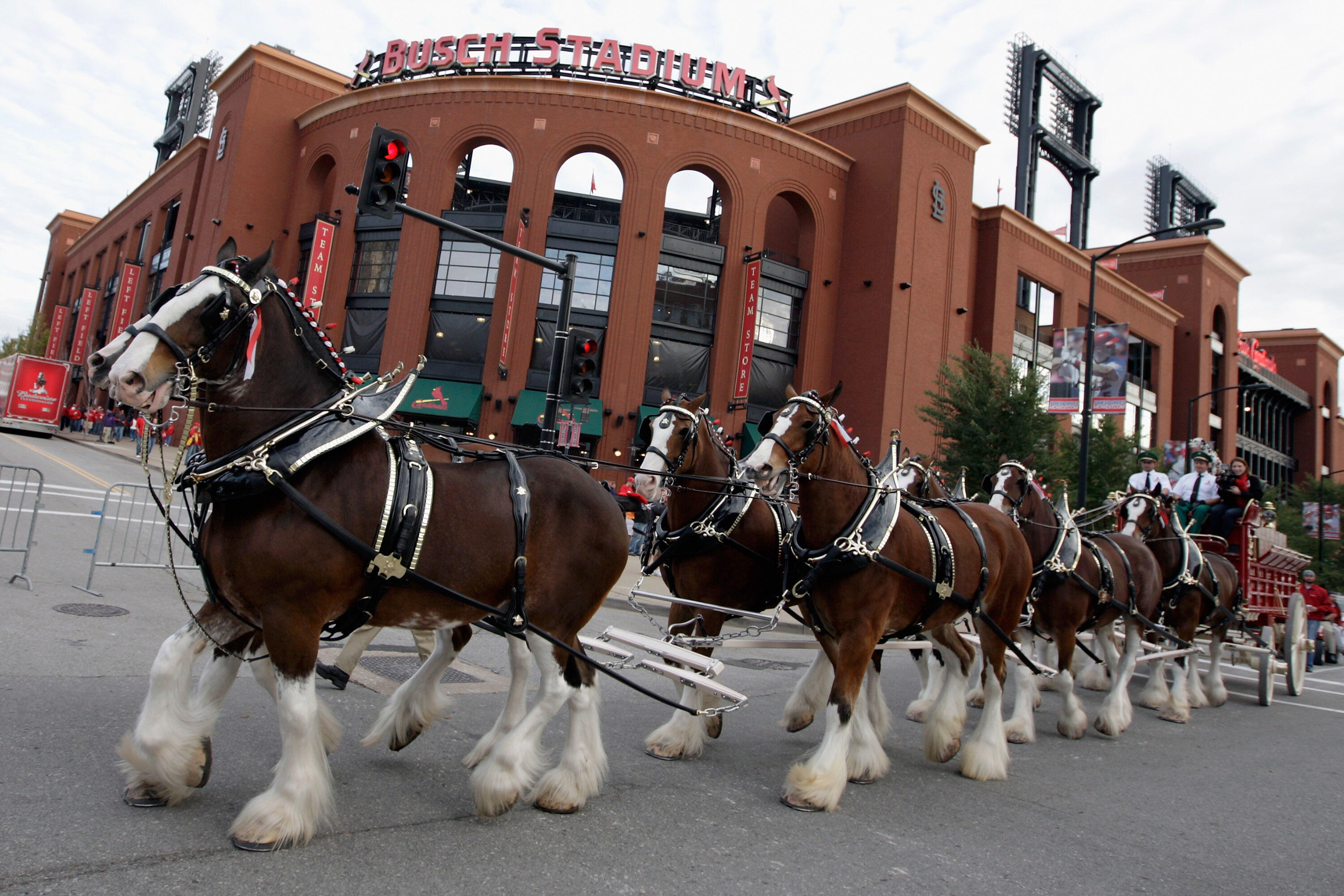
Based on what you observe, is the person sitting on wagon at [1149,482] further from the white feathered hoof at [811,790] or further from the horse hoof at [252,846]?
the horse hoof at [252,846]

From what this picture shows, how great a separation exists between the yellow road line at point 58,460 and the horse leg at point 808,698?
1705cm

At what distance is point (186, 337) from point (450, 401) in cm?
2663

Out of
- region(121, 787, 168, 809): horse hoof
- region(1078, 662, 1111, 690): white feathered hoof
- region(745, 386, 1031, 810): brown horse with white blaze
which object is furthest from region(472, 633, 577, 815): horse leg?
region(1078, 662, 1111, 690): white feathered hoof

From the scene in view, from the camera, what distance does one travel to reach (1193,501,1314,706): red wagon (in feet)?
35.1

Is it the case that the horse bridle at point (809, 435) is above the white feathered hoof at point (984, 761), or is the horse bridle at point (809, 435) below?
above

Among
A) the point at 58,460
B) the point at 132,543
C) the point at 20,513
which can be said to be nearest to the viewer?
the point at 20,513

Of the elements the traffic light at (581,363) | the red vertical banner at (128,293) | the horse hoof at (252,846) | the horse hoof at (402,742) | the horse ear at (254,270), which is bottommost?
the horse hoof at (252,846)

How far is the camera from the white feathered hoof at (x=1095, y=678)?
10.8m

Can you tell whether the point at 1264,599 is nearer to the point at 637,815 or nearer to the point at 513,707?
the point at 637,815

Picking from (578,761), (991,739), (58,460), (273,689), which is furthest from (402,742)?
(58,460)

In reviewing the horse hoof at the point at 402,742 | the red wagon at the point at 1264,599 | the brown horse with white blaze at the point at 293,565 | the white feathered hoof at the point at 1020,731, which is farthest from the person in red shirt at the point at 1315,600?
the horse hoof at the point at 402,742

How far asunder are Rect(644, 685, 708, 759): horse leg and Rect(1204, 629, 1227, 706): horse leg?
8134 millimetres

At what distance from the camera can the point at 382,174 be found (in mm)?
9992

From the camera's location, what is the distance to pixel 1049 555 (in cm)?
779
